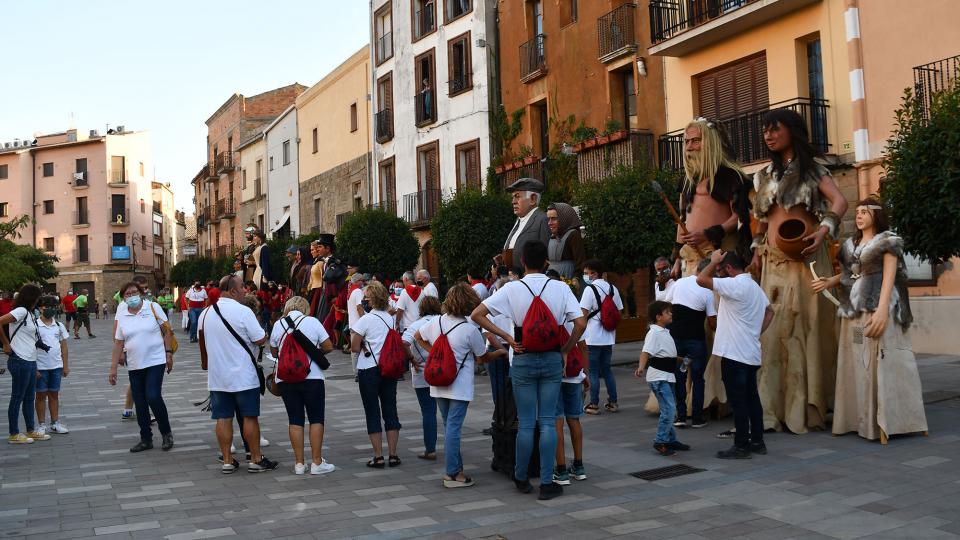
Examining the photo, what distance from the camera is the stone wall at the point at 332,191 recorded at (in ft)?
116

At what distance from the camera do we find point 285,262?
115 ft

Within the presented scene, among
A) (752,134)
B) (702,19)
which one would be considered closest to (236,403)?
(752,134)

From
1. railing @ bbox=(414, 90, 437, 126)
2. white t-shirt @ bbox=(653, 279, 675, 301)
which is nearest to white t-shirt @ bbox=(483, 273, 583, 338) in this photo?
white t-shirt @ bbox=(653, 279, 675, 301)

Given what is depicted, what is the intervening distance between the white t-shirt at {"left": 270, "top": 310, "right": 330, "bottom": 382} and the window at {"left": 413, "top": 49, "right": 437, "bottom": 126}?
75.5ft

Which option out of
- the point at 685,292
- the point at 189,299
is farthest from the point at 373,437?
the point at 189,299

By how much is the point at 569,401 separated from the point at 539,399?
51 cm

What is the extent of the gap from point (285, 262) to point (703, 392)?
28.4 metres

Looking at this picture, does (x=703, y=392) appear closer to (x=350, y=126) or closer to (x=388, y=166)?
(x=388, y=166)

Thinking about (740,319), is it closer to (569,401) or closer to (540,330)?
(569,401)

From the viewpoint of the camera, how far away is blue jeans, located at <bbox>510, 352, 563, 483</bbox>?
6.06m

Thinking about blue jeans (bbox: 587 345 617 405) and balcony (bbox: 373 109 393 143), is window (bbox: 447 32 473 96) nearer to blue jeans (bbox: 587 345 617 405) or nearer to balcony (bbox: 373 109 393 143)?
balcony (bbox: 373 109 393 143)

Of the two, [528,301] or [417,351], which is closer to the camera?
[528,301]

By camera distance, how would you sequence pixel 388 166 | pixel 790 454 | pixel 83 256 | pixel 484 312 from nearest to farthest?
pixel 484 312 → pixel 790 454 → pixel 388 166 → pixel 83 256

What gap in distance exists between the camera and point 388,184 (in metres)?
33.3
